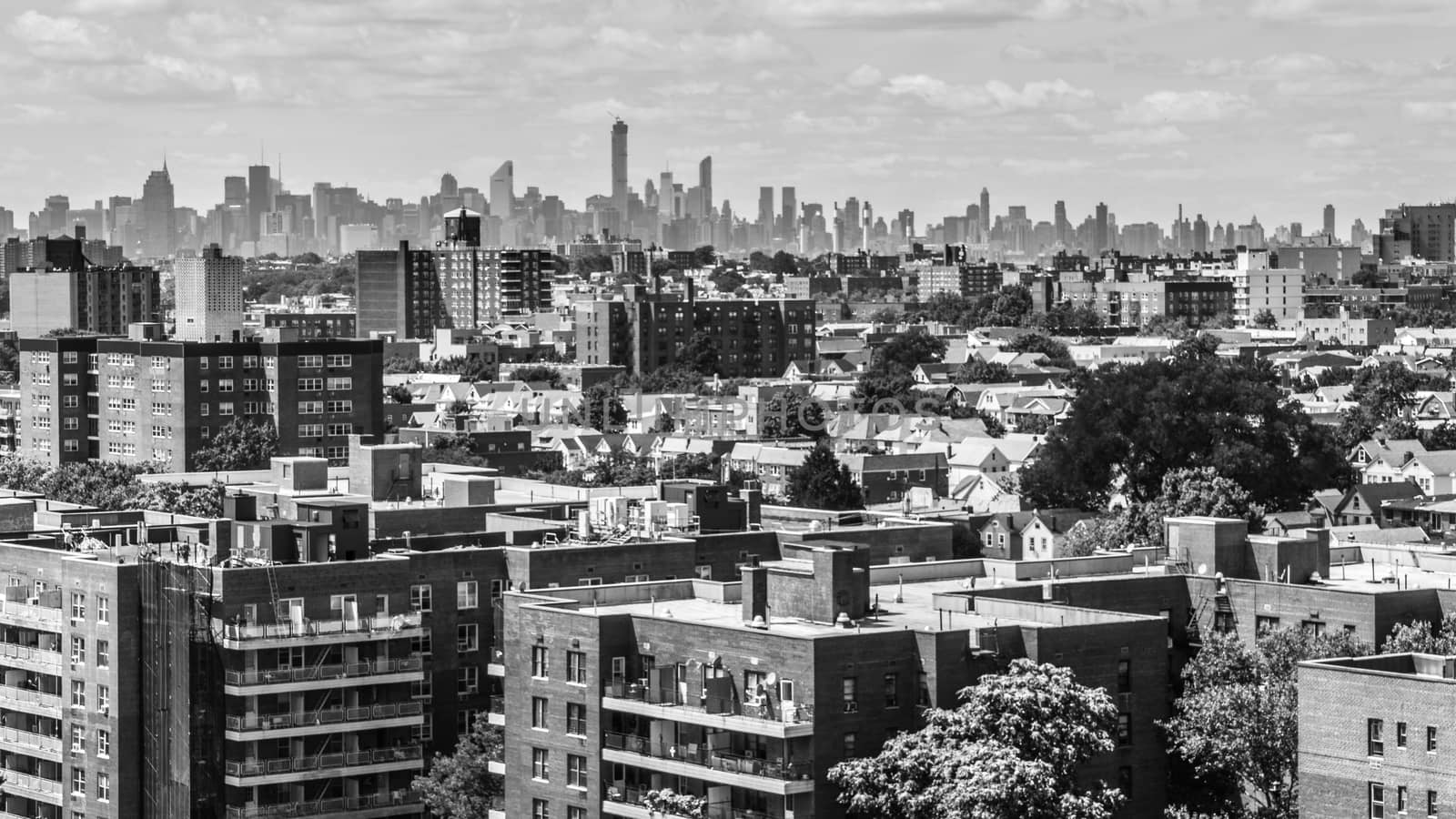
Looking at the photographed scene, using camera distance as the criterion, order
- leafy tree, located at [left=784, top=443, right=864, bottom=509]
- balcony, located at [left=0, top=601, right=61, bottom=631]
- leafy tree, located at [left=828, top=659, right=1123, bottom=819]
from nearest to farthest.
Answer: leafy tree, located at [left=828, top=659, right=1123, bottom=819]
balcony, located at [left=0, top=601, right=61, bottom=631]
leafy tree, located at [left=784, top=443, right=864, bottom=509]

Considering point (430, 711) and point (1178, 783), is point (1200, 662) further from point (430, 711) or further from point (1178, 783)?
point (430, 711)

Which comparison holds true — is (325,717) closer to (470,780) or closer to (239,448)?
(470,780)

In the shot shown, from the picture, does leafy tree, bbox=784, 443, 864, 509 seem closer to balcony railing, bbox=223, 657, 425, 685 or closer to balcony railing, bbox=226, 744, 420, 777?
balcony railing, bbox=223, 657, 425, 685

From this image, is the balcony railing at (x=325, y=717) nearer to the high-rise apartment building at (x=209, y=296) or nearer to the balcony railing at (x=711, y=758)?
the balcony railing at (x=711, y=758)

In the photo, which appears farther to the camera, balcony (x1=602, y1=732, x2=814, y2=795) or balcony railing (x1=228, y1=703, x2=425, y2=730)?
balcony railing (x1=228, y1=703, x2=425, y2=730)

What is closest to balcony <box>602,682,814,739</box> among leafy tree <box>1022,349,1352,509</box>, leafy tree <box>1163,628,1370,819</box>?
leafy tree <box>1163,628,1370,819</box>

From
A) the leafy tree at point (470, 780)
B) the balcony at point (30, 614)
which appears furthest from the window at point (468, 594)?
the balcony at point (30, 614)

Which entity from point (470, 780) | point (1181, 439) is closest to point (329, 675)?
point (470, 780)
